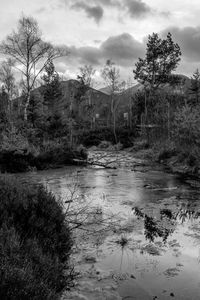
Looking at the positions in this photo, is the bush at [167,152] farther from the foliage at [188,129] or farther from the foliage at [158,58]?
the foliage at [158,58]

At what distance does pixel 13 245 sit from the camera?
4168mm

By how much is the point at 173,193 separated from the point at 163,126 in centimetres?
1504

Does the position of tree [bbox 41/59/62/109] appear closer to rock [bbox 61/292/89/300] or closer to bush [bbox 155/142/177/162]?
bush [bbox 155/142/177/162]

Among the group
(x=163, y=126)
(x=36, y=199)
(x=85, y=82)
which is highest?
(x=85, y=82)

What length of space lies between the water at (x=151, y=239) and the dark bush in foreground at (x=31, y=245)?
2.79ft

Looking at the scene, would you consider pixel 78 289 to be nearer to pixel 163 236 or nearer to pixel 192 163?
pixel 163 236

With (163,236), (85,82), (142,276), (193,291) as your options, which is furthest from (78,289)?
(85,82)

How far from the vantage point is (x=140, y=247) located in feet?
19.9

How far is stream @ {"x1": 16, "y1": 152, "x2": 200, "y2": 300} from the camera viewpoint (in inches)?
179

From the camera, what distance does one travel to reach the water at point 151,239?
4.72m

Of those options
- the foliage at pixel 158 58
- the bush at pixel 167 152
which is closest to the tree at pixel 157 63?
the foliage at pixel 158 58

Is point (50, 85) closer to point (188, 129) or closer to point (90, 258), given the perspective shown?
point (188, 129)

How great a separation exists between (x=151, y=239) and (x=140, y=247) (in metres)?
0.53

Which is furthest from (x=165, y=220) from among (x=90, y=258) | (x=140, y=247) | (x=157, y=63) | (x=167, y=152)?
(x=157, y=63)
